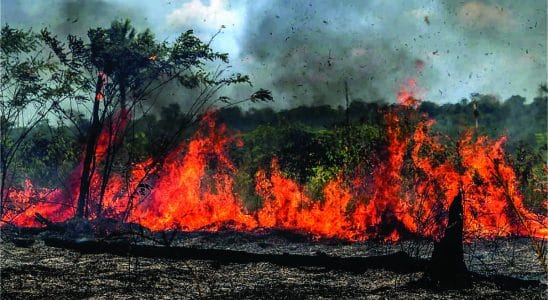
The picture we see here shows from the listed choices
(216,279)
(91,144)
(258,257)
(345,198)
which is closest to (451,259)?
(216,279)

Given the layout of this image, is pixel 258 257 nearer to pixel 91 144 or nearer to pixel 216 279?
pixel 216 279

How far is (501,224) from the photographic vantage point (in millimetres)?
15414

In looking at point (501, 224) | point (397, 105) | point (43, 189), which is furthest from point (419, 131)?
point (43, 189)

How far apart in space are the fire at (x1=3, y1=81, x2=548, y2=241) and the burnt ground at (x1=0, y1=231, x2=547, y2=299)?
7.28 feet

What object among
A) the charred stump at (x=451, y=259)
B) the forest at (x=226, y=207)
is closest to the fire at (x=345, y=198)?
the forest at (x=226, y=207)

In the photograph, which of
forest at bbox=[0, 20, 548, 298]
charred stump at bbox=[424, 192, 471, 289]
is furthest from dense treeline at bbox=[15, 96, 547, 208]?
charred stump at bbox=[424, 192, 471, 289]

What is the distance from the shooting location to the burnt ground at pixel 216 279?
8203 mm

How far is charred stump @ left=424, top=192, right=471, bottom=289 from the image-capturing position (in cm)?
822

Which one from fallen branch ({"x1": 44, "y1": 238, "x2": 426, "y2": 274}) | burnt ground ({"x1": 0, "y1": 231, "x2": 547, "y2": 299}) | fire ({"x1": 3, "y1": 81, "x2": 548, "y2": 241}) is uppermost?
fire ({"x1": 3, "y1": 81, "x2": 548, "y2": 241})

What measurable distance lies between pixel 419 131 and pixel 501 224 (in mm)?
5290

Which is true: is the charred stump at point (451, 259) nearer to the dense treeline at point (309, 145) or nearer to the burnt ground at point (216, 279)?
the burnt ground at point (216, 279)

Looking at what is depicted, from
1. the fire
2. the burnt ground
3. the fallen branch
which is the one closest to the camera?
the burnt ground

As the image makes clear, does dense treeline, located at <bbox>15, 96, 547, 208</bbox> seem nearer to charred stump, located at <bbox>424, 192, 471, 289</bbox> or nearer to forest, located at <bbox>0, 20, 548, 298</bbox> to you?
forest, located at <bbox>0, 20, 548, 298</bbox>

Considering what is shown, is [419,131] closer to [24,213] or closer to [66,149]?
[66,149]
